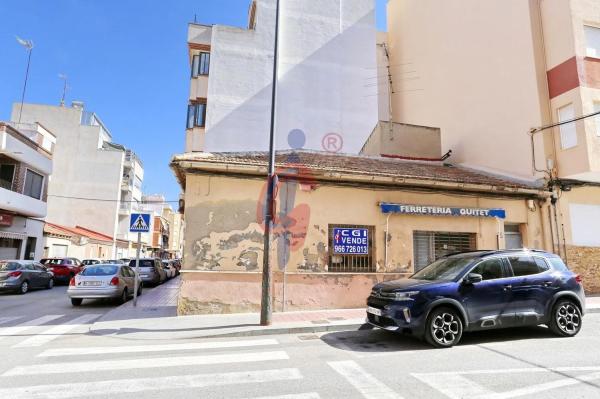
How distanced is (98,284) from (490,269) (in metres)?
11.8

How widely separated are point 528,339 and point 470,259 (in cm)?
178

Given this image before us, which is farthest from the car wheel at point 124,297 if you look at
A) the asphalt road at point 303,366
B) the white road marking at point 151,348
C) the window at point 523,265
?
the window at point 523,265

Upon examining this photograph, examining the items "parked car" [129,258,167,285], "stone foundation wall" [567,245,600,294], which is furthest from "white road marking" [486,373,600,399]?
"parked car" [129,258,167,285]

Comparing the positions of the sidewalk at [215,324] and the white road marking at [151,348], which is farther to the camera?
the sidewalk at [215,324]

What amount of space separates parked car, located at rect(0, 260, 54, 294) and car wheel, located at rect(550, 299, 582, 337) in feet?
63.8

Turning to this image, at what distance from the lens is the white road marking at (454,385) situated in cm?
451

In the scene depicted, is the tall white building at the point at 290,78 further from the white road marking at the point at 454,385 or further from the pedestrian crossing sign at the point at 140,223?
the white road marking at the point at 454,385

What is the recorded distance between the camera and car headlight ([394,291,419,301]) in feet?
22.5

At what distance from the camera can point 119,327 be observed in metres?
8.80

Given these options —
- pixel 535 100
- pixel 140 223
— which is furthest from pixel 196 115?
pixel 535 100

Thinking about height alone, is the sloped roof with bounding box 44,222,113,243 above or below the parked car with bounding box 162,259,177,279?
above

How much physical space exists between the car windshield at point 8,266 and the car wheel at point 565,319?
65.6 ft

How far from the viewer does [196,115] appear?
2603 centimetres

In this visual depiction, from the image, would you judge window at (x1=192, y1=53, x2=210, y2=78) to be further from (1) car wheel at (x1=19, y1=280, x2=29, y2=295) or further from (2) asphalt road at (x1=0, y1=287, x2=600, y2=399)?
(2) asphalt road at (x1=0, y1=287, x2=600, y2=399)
